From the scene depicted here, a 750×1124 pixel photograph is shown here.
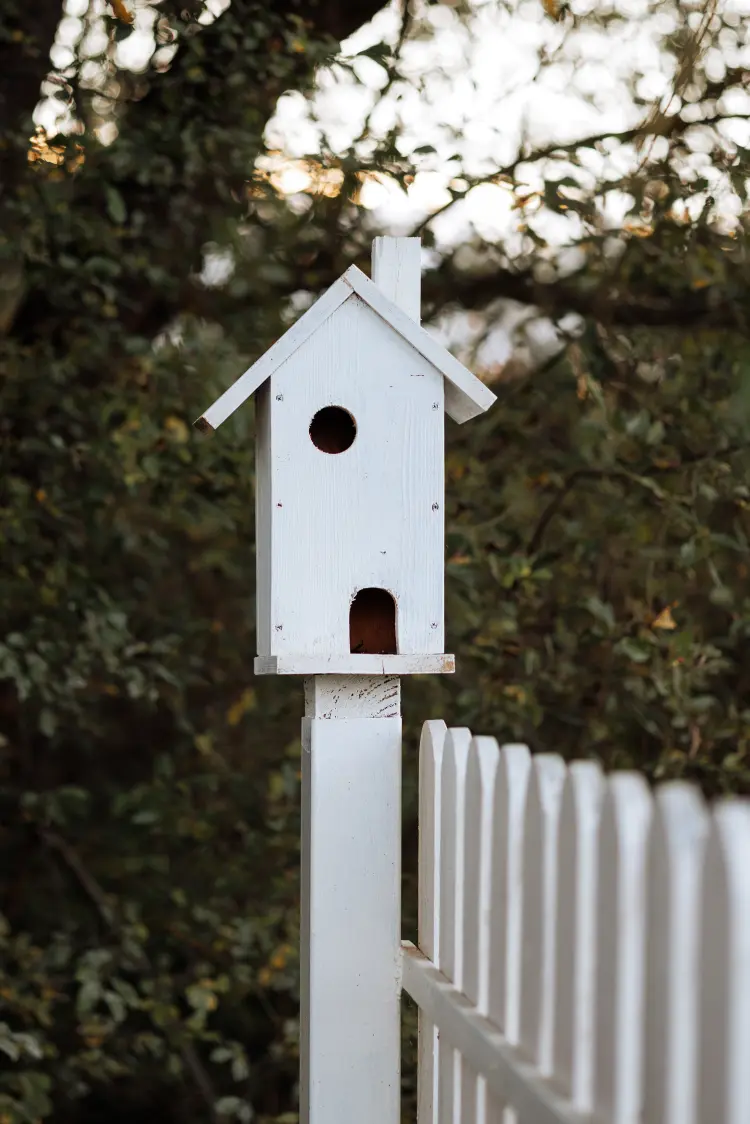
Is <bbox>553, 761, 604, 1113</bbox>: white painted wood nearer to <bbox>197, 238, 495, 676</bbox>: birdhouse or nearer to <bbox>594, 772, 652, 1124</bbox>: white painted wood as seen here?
<bbox>594, 772, 652, 1124</bbox>: white painted wood

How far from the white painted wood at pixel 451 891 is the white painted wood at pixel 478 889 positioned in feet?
0.11

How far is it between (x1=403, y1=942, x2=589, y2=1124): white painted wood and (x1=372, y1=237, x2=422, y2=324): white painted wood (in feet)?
2.89

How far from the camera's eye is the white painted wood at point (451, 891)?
1.51 meters

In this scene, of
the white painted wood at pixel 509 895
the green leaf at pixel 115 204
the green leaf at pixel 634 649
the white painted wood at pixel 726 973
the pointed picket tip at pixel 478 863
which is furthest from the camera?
the green leaf at pixel 634 649

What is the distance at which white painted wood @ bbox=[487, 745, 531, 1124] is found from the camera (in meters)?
1.30

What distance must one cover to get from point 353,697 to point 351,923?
0.30 metres

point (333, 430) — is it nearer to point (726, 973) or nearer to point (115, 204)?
point (726, 973)

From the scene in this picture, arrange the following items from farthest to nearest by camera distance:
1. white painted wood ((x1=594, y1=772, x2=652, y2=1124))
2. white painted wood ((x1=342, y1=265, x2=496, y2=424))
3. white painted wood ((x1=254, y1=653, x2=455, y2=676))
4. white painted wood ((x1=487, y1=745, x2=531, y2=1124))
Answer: white painted wood ((x1=342, y1=265, x2=496, y2=424)), white painted wood ((x1=254, y1=653, x2=455, y2=676)), white painted wood ((x1=487, y1=745, x2=531, y2=1124)), white painted wood ((x1=594, y1=772, x2=652, y2=1124))

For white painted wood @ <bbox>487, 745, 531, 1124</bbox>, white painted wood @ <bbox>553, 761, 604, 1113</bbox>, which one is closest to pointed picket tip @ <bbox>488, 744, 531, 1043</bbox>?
white painted wood @ <bbox>487, 745, 531, 1124</bbox>

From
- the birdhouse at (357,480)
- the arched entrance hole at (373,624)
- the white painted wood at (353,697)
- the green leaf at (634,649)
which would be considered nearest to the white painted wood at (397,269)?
the birdhouse at (357,480)

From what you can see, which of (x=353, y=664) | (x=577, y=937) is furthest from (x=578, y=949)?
(x=353, y=664)

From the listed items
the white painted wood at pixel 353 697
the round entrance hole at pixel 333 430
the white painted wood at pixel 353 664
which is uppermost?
the round entrance hole at pixel 333 430

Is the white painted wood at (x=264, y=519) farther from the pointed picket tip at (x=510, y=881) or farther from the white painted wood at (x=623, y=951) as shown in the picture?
the white painted wood at (x=623, y=951)

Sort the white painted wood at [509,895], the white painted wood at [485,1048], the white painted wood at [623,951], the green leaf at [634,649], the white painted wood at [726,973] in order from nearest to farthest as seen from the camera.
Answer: the white painted wood at [726,973] → the white painted wood at [623,951] → the white painted wood at [485,1048] → the white painted wood at [509,895] → the green leaf at [634,649]
